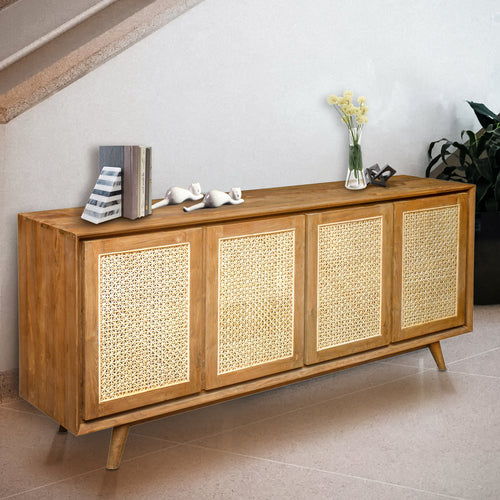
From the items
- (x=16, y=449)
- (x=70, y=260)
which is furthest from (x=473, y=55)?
(x=16, y=449)

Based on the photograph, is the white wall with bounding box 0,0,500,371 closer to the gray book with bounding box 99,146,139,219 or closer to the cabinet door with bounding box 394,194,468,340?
the gray book with bounding box 99,146,139,219

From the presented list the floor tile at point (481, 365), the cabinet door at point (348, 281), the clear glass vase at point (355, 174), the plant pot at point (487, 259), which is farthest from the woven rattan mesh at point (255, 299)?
the plant pot at point (487, 259)

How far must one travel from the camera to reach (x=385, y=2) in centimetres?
383

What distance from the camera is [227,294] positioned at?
279 centimetres

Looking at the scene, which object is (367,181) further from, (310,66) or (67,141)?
(67,141)

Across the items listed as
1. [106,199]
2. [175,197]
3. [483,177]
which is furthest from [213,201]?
[483,177]

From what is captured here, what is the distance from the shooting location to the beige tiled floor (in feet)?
8.26

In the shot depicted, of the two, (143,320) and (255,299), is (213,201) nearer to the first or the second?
(255,299)

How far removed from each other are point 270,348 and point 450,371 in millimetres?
1014

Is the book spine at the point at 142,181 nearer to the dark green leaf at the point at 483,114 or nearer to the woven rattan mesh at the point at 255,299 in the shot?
the woven rattan mesh at the point at 255,299

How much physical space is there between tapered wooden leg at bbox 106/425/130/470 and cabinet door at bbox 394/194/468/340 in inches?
49.1

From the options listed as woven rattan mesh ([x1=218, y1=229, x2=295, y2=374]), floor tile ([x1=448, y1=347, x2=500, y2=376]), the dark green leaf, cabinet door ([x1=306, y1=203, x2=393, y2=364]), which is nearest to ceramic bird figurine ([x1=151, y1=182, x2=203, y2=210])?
woven rattan mesh ([x1=218, y1=229, x2=295, y2=374])

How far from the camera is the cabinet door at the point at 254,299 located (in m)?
2.77

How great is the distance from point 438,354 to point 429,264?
0.44 m
